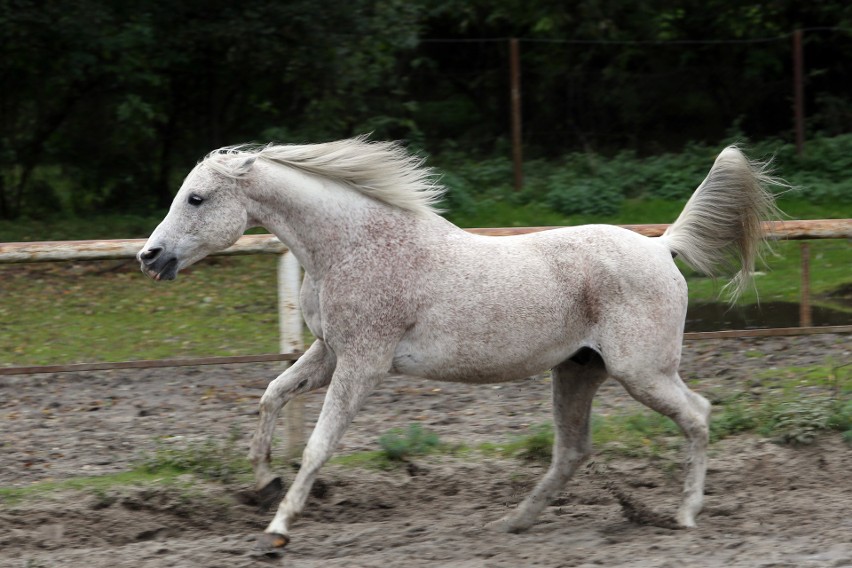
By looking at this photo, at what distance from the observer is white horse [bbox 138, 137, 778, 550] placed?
193 inches

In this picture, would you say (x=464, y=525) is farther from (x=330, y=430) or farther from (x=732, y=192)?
(x=732, y=192)

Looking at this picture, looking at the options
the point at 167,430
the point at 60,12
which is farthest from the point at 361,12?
the point at 167,430

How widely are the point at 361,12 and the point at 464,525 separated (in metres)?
8.41

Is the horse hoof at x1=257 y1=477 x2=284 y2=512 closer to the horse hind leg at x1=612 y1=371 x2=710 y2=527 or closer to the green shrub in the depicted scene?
the green shrub

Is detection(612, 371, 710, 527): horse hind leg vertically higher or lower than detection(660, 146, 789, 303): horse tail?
lower

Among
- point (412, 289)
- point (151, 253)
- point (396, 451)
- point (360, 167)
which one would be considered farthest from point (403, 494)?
point (151, 253)

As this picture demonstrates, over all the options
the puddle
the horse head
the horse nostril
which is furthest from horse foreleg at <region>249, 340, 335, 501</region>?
the puddle

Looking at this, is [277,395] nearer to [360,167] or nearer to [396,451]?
[396,451]

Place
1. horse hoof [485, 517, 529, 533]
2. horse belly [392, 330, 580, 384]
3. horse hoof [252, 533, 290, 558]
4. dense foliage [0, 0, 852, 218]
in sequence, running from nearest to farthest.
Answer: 1. horse hoof [252, 533, 290, 558]
2. horse belly [392, 330, 580, 384]
3. horse hoof [485, 517, 529, 533]
4. dense foliage [0, 0, 852, 218]

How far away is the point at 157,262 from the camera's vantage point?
484cm

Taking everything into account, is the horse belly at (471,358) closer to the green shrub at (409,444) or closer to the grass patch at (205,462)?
the green shrub at (409,444)

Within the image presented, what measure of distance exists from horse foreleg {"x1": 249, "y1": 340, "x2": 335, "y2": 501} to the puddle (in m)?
4.08

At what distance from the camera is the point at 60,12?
1177cm

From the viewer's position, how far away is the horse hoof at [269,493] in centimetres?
525
